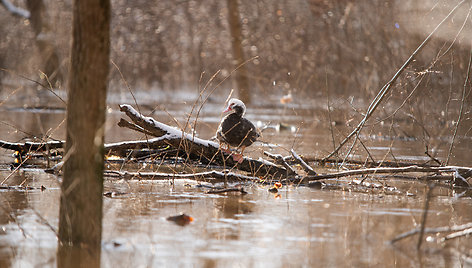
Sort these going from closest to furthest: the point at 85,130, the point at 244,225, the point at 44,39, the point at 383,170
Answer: the point at 85,130 < the point at 244,225 < the point at 383,170 < the point at 44,39

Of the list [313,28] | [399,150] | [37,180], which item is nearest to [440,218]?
[37,180]

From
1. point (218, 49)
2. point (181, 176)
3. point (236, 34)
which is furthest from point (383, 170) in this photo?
point (218, 49)

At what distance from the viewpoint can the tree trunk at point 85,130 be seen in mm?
3359

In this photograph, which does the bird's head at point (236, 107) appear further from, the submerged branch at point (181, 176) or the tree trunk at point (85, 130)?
the tree trunk at point (85, 130)

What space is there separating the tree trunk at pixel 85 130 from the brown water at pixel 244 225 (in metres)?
0.13

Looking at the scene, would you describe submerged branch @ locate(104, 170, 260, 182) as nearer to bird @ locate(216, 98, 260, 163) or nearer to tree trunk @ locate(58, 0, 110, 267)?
bird @ locate(216, 98, 260, 163)

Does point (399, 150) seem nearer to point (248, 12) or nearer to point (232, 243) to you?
point (232, 243)

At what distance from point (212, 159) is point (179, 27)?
1999cm

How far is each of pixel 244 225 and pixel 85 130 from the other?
1.39m

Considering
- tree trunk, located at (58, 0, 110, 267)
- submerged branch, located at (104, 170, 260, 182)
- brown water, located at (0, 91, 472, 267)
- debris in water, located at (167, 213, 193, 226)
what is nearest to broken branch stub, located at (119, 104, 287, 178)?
submerged branch, located at (104, 170, 260, 182)

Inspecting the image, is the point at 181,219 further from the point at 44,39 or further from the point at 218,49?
the point at 218,49

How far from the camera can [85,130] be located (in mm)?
3377

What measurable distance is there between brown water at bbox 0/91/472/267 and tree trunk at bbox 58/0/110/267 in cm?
13

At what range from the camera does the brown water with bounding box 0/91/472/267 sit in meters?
3.53
